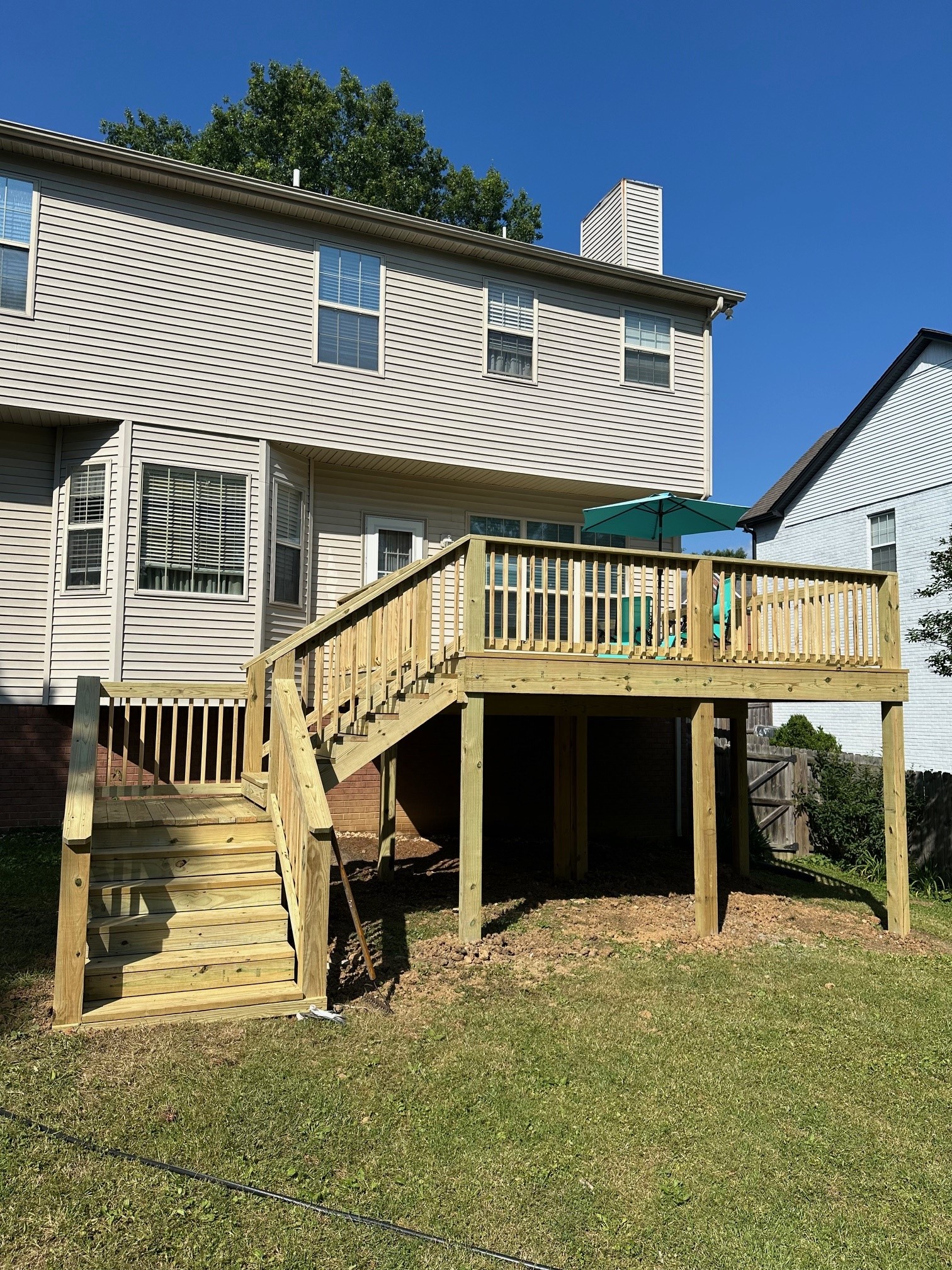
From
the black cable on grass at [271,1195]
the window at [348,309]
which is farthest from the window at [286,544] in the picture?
the black cable on grass at [271,1195]

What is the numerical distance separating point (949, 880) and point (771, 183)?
17411 millimetres

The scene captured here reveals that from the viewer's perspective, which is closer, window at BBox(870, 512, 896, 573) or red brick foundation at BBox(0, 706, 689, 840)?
red brick foundation at BBox(0, 706, 689, 840)

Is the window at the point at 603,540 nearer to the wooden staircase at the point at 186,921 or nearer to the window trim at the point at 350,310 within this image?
the window trim at the point at 350,310

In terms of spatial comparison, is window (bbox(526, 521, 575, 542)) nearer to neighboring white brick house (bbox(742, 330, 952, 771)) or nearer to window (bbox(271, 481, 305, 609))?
window (bbox(271, 481, 305, 609))

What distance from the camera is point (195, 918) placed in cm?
567

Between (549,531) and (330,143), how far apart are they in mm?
19606

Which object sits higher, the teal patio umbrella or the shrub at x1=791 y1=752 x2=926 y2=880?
the teal patio umbrella

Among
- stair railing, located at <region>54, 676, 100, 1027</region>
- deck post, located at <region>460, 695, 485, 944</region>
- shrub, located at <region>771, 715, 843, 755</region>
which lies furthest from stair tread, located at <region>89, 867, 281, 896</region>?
shrub, located at <region>771, 715, 843, 755</region>

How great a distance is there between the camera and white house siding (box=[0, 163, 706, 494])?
378 inches

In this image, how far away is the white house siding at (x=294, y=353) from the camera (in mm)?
9609

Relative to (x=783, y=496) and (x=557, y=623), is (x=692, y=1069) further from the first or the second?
(x=783, y=496)

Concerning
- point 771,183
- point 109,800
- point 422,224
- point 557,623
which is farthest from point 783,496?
point 109,800

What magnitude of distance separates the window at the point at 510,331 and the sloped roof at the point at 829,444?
516 cm

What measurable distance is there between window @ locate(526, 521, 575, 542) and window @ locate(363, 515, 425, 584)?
167 centimetres
